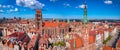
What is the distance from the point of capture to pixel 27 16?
4293 mm

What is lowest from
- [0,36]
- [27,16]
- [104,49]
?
[104,49]

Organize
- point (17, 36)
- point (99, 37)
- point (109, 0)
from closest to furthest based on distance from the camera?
1. point (17, 36)
2. point (109, 0)
3. point (99, 37)

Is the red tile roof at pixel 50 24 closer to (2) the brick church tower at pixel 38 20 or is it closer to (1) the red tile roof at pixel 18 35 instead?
(2) the brick church tower at pixel 38 20

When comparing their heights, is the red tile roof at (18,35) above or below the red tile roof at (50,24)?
below

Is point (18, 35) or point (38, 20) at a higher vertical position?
point (38, 20)

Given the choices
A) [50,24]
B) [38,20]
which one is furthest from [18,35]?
[50,24]

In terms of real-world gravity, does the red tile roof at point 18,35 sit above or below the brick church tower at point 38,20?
below

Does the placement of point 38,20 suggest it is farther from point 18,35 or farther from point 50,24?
point 18,35

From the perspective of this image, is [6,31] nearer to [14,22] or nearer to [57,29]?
[14,22]

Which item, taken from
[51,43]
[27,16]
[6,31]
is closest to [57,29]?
[51,43]

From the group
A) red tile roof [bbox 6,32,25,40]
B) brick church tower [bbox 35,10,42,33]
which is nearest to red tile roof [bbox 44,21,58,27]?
brick church tower [bbox 35,10,42,33]

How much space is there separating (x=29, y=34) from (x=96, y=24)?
49.4 inches

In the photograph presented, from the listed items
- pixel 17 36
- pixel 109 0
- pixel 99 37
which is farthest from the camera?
pixel 99 37

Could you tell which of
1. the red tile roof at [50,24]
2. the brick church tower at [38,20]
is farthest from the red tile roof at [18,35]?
the red tile roof at [50,24]
